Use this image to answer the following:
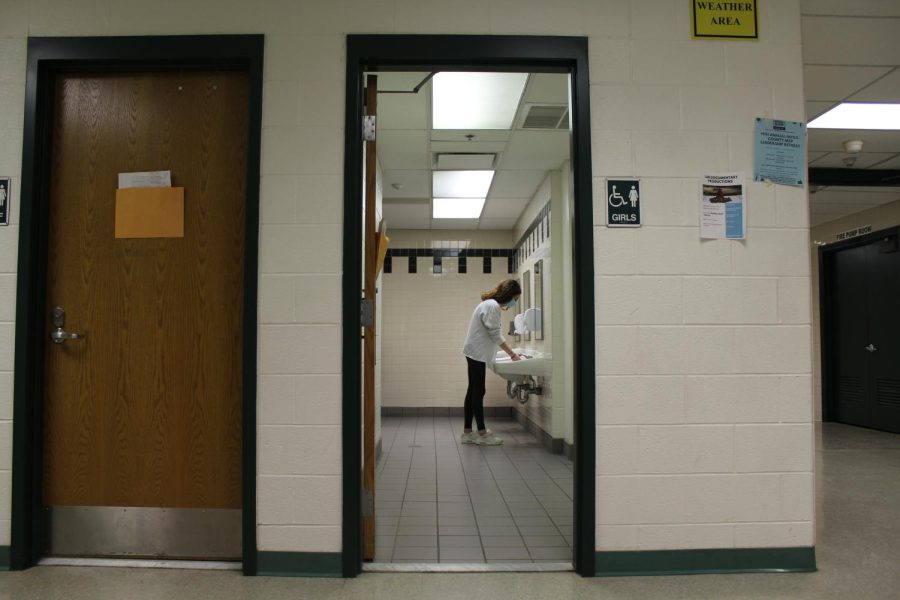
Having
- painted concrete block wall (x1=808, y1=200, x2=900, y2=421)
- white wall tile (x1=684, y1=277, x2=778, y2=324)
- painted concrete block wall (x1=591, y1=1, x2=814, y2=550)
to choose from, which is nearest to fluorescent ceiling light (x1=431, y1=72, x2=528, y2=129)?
painted concrete block wall (x1=591, y1=1, x2=814, y2=550)

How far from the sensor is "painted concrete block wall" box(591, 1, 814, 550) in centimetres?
250

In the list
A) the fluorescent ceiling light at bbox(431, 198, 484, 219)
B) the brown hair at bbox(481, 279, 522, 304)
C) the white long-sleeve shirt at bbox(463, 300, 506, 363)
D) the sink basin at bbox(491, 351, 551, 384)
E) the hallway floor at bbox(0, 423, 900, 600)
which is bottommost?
the hallway floor at bbox(0, 423, 900, 600)

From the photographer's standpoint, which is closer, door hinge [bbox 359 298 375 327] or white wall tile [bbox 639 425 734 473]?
white wall tile [bbox 639 425 734 473]

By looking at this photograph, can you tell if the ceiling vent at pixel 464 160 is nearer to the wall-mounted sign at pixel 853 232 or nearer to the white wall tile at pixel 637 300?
the white wall tile at pixel 637 300

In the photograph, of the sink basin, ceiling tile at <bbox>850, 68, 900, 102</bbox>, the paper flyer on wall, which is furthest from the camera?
the sink basin

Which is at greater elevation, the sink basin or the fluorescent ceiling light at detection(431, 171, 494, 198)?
the fluorescent ceiling light at detection(431, 171, 494, 198)

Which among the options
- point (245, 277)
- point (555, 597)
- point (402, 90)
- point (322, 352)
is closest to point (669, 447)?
point (555, 597)

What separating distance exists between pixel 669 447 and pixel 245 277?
183 centimetres

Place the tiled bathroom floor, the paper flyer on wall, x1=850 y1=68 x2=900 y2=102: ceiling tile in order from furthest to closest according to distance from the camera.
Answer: x1=850 y1=68 x2=900 y2=102: ceiling tile → the tiled bathroom floor → the paper flyer on wall

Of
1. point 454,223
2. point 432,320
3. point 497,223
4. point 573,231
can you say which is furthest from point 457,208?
point 573,231

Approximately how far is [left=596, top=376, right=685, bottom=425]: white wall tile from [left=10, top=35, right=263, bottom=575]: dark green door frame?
4.58 ft

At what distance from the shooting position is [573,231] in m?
2.58

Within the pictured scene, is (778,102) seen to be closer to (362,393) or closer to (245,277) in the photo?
(362,393)

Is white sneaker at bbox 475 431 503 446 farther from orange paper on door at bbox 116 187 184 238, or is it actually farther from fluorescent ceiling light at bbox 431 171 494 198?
orange paper on door at bbox 116 187 184 238
